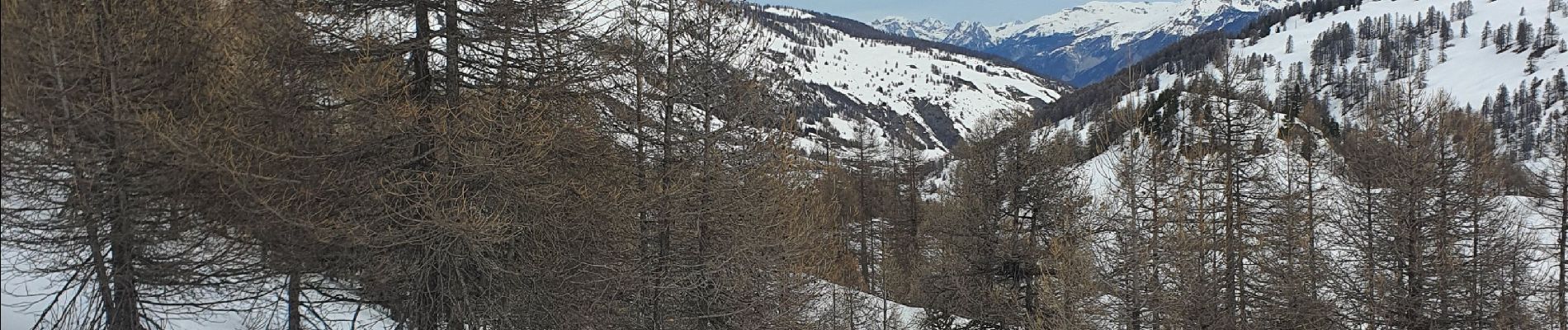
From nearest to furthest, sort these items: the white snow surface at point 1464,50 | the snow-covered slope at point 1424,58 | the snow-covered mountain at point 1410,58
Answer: the snow-covered mountain at point 1410,58 → the snow-covered slope at point 1424,58 → the white snow surface at point 1464,50

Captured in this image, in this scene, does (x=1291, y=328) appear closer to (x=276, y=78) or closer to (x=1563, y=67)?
(x=276, y=78)

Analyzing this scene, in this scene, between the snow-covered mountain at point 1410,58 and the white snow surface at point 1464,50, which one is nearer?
the snow-covered mountain at point 1410,58

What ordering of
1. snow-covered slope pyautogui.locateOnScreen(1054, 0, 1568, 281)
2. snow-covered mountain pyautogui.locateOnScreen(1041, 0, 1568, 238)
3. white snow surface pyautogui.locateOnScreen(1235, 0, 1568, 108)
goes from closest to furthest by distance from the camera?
snow-covered mountain pyautogui.locateOnScreen(1041, 0, 1568, 238), snow-covered slope pyautogui.locateOnScreen(1054, 0, 1568, 281), white snow surface pyautogui.locateOnScreen(1235, 0, 1568, 108)

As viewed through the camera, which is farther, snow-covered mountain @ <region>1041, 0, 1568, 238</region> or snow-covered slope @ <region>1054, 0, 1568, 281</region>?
snow-covered slope @ <region>1054, 0, 1568, 281</region>

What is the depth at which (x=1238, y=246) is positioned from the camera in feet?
44.0

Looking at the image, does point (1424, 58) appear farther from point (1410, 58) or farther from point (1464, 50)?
point (1464, 50)

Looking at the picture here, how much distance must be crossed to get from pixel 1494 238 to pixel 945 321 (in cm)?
911

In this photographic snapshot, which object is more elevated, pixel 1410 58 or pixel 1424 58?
pixel 1410 58

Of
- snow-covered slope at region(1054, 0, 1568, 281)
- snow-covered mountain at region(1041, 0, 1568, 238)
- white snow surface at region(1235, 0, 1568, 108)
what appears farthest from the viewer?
white snow surface at region(1235, 0, 1568, 108)

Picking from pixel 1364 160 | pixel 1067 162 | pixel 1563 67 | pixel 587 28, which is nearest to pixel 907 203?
pixel 1067 162

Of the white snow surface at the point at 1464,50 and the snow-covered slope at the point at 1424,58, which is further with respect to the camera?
the white snow surface at the point at 1464,50

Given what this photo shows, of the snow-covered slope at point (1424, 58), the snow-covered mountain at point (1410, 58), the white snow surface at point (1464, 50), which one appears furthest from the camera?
the white snow surface at point (1464, 50)

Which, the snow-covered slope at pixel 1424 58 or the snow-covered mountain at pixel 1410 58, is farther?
the snow-covered slope at pixel 1424 58

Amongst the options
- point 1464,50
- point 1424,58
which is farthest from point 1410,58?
point 1464,50
